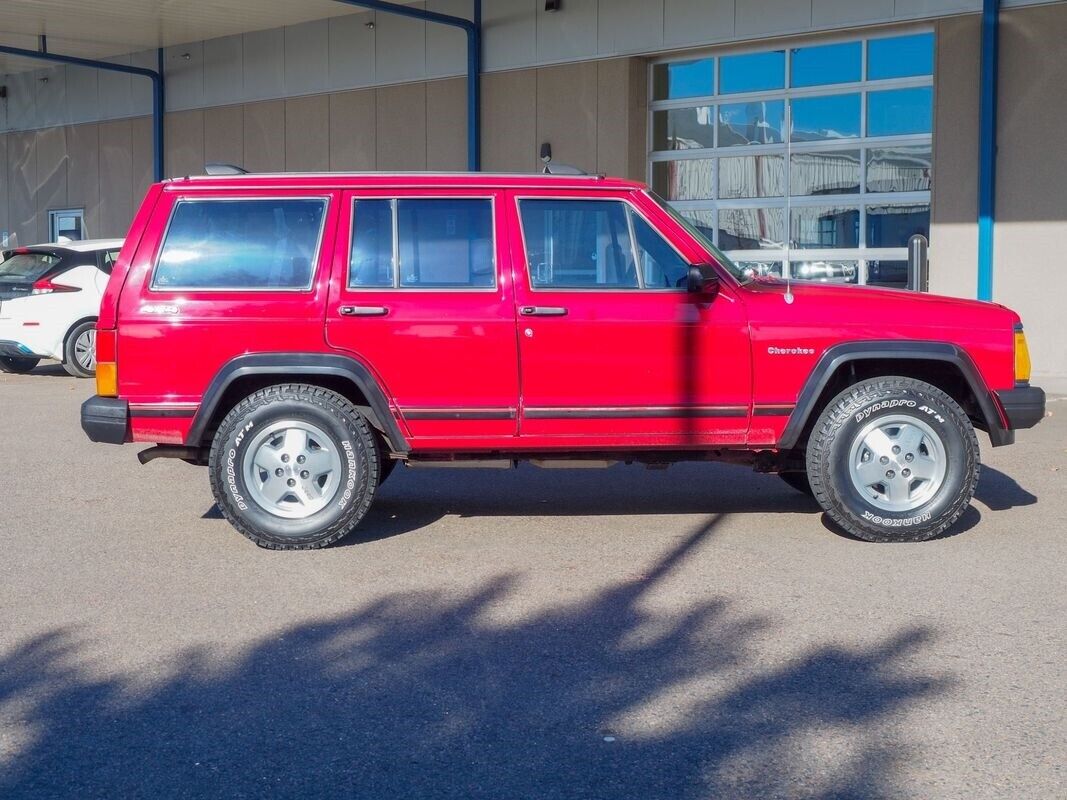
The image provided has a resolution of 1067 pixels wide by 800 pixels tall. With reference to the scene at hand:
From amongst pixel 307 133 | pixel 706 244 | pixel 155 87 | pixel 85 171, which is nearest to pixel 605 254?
pixel 706 244

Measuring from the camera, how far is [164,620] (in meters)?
5.64

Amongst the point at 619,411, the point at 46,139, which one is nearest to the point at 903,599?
the point at 619,411

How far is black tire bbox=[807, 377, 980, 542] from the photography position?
6934 millimetres

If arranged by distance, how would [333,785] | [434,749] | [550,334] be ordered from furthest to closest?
[550,334], [434,749], [333,785]

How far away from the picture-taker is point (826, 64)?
16.8m

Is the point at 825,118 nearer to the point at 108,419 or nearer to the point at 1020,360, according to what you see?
the point at 1020,360

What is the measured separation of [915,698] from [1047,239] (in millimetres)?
11470

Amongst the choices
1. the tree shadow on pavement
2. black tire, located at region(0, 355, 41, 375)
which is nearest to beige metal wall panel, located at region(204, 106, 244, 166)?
black tire, located at region(0, 355, 41, 375)

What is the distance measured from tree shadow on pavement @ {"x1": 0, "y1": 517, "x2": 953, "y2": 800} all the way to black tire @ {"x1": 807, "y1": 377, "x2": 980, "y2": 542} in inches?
59.4

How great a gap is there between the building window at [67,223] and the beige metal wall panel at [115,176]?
33.4 inches

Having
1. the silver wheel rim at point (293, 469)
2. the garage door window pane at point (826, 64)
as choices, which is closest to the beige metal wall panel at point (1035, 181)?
the garage door window pane at point (826, 64)

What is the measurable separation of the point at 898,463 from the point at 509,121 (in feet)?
45.0

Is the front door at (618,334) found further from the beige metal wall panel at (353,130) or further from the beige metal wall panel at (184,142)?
the beige metal wall panel at (184,142)

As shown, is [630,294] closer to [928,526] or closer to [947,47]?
[928,526]
